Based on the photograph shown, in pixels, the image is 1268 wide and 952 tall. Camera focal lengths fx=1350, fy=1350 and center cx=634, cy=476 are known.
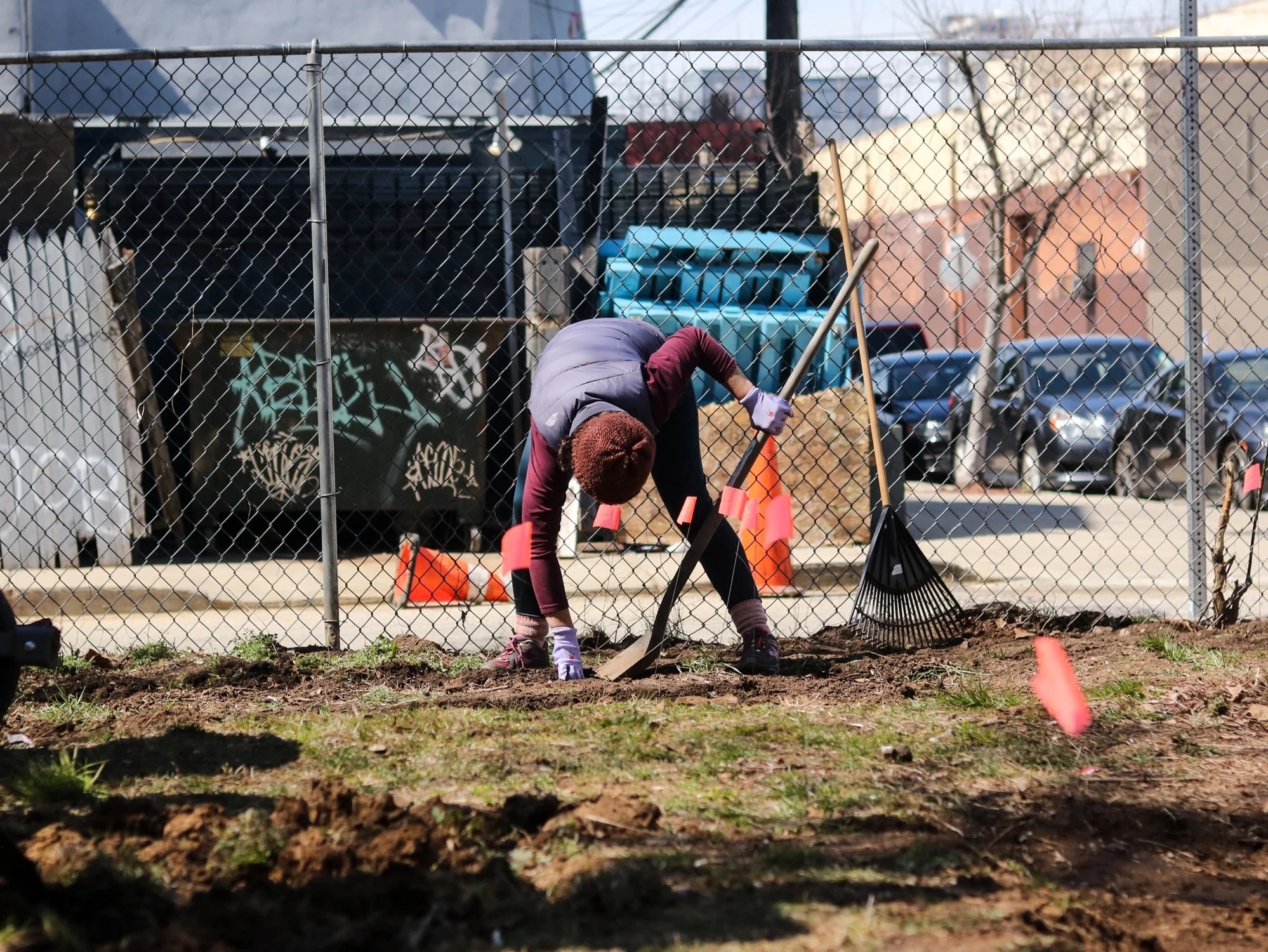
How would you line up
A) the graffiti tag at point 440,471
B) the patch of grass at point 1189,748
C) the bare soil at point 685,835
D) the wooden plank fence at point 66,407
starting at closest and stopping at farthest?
the bare soil at point 685,835
the patch of grass at point 1189,748
the wooden plank fence at point 66,407
the graffiti tag at point 440,471

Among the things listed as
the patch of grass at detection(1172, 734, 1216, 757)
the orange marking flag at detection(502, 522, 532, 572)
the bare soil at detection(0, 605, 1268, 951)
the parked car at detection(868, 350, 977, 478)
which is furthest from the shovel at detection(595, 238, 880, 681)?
the parked car at detection(868, 350, 977, 478)

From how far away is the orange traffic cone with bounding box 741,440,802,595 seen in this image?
7043mm

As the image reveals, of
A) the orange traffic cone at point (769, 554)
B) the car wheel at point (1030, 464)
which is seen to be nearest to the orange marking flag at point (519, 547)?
the orange traffic cone at point (769, 554)

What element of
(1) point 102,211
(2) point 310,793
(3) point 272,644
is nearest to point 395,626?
(3) point 272,644

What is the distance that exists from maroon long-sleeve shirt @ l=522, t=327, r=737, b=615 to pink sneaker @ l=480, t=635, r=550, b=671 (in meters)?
0.31

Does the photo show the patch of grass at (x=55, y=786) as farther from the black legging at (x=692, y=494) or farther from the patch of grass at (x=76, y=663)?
the black legging at (x=692, y=494)

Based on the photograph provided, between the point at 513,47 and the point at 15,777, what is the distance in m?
2.97

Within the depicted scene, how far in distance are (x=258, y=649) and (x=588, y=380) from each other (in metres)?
1.72

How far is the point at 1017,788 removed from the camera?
3.23 m

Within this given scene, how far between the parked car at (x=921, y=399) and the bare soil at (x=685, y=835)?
10.2 metres

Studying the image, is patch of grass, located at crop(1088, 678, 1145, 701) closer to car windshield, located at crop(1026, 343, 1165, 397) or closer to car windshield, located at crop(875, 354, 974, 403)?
car windshield, located at crop(1026, 343, 1165, 397)

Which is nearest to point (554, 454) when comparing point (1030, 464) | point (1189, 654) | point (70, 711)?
point (70, 711)

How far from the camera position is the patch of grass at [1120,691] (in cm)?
416

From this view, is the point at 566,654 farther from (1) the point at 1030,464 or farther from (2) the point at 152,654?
(1) the point at 1030,464
